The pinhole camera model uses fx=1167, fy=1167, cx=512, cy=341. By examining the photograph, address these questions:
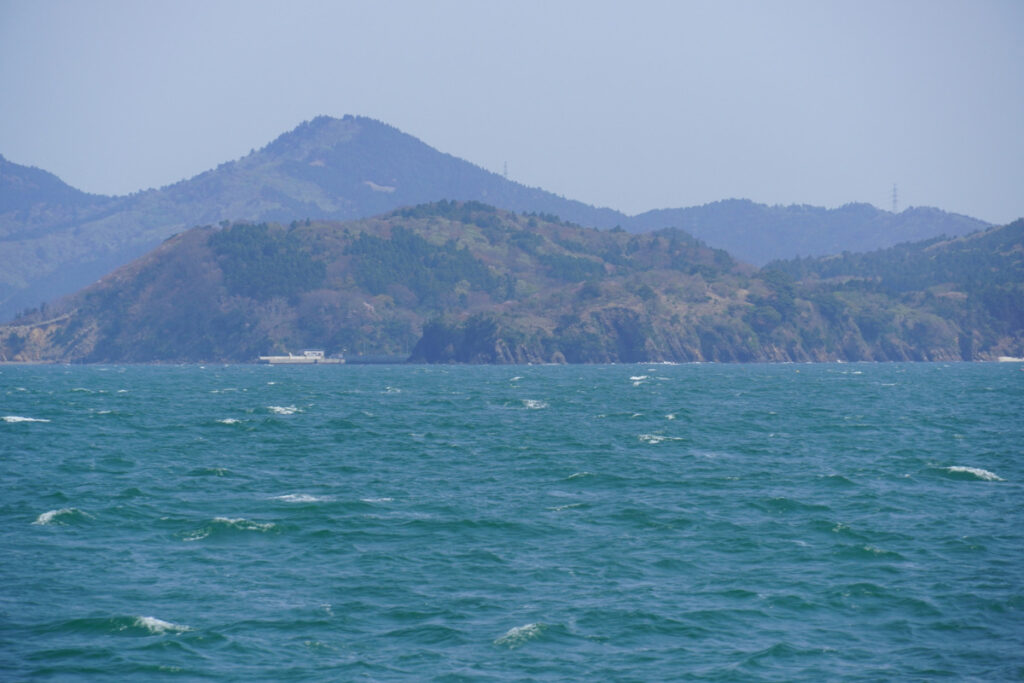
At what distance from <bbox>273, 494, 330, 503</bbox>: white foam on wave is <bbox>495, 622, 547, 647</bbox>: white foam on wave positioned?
20.8 m

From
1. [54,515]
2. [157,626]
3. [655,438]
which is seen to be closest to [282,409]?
[655,438]

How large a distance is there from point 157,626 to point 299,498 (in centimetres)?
1984

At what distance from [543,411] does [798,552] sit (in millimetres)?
69323

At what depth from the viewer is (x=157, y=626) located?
110 ft

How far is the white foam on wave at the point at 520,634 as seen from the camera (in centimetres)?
3244

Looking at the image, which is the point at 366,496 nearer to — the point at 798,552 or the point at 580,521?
the point at 580,521

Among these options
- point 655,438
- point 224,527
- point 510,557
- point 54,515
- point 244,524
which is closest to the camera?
point 510,557

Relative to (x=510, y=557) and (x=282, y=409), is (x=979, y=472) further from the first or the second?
(x=282, y=409)

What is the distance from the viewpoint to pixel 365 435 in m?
84.4

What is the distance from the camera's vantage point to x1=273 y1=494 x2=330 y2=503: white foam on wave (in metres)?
52.3

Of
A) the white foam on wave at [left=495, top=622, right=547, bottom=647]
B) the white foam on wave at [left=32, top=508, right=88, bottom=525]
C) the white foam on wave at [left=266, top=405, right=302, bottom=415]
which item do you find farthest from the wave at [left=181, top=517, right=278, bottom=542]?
the white foam on wave at [left=266, top=405, right=302, bottom=415]

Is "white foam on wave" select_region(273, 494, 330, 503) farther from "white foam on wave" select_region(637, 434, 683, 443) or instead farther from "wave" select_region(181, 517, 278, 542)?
"white foam on wave" select_region(637, 434, 683, 443)

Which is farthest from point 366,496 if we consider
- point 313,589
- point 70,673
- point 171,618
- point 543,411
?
point 543,411

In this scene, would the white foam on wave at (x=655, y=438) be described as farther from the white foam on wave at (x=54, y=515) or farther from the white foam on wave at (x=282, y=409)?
the white foam on wave at (x=54, y=515)
